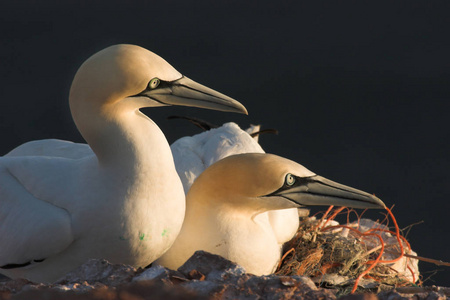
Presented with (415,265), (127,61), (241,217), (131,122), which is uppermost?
(127,61)

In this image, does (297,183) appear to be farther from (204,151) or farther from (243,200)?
(204,151)

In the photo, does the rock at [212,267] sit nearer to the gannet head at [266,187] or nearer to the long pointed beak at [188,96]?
the long pointed beak at [188,96]

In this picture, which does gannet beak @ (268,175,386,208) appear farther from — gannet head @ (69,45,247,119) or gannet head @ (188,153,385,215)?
gannet head @ (69,45,247,119)

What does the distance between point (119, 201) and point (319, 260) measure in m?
1.57

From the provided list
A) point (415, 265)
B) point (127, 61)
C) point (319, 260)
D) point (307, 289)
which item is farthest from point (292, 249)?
point (307, 289)

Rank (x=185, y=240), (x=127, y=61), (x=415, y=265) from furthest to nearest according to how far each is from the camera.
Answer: (x=415, y=265)
(x=185, y=240)
(x=127, y=61)

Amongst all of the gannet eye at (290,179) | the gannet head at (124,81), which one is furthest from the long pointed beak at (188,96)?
the gannet eye at (290,179)

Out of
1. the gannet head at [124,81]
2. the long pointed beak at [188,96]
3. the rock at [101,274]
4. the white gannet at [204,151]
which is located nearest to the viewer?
the rock at [101,274]

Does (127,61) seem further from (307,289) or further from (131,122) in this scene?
(307,289)

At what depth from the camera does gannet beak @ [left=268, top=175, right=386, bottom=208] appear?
427 cm

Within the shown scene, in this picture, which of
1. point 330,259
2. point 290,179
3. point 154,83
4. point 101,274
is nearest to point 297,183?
point 290,179

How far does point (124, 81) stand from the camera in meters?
3.56

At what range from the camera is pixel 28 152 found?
4617mm

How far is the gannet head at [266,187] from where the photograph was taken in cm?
420
